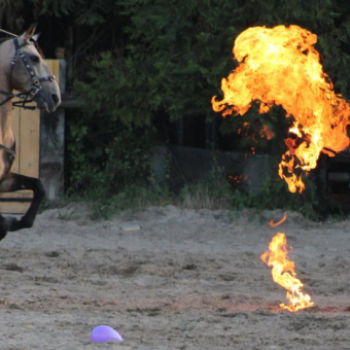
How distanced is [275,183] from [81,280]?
4801 millimetres

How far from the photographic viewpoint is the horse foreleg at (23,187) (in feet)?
28.8

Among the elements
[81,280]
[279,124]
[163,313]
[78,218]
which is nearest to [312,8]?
[279,124]

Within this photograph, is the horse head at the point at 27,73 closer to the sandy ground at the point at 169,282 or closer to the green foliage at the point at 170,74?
the sandy ground at the point at 169,282

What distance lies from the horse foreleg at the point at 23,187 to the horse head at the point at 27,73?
808 millimetres

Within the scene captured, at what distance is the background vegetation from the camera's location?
12.4m

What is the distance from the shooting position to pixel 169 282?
29.7 ft

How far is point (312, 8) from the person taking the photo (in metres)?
12.1

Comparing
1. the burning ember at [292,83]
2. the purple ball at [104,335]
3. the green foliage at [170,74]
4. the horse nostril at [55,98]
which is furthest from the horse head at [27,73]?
the green foliage at [170,74]

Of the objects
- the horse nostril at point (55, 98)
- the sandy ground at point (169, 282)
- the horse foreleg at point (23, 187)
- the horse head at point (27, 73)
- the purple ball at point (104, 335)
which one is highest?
the horse head at point (27, 73)

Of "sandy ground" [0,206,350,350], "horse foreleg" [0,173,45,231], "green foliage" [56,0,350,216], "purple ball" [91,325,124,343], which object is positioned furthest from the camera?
"green foliage" [56,0,350,216]

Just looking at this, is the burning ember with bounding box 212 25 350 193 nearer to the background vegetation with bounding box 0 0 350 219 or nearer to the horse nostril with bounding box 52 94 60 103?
the horse nostril with bounding box 52 94 60 103

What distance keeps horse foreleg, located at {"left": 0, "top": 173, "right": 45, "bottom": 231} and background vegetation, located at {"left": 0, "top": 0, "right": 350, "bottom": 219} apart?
4139 millimetres

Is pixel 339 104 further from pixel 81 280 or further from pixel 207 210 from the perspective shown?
pixel 207 210

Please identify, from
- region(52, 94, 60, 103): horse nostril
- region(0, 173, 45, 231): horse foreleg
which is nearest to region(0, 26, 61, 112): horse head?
region(52, 94, 60, 103): horse nostril
